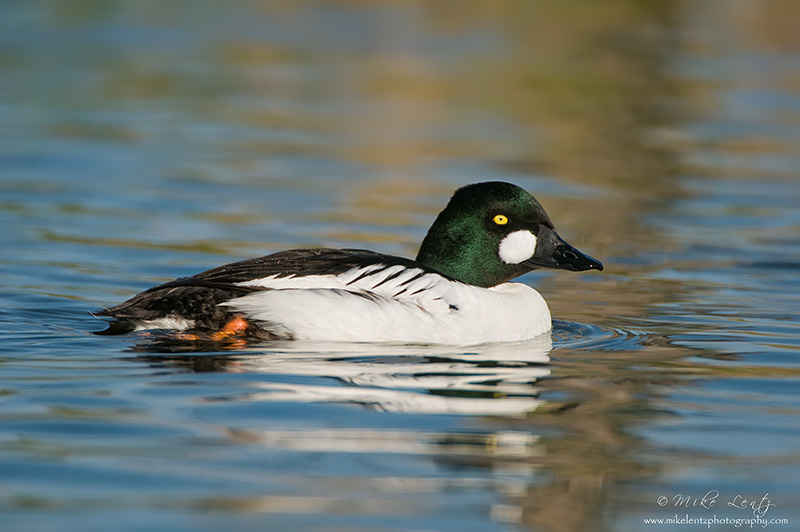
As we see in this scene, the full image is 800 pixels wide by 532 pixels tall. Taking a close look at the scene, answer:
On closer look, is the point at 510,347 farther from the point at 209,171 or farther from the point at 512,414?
the point at 209,171

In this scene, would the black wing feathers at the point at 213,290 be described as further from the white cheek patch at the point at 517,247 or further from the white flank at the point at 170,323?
the white cheek patch at the point at 517,247

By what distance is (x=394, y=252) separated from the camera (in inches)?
431

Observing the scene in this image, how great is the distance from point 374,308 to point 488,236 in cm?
120

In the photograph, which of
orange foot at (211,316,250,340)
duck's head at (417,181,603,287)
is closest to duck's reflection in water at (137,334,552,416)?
orange foot at (211,316,250,340)

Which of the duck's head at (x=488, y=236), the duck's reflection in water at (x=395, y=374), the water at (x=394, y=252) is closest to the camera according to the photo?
the water at (x=394, y=252)

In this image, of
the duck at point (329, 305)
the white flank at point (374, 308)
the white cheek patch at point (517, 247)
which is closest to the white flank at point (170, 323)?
the duck at point (329, 305)

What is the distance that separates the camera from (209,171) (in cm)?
1490

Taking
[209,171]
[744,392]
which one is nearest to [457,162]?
[209,171]

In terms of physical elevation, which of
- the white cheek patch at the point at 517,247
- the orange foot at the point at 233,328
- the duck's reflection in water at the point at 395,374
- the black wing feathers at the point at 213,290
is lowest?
the duck's reflection in water at the point at 395,374

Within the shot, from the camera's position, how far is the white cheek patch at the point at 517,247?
8.27m

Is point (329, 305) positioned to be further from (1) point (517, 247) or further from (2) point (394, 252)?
(2) point (394, 252)

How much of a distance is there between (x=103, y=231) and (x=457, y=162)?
5.48m

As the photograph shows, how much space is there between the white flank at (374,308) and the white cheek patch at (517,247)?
0.60 metres

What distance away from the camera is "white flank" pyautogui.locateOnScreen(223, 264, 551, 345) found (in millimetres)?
7320
